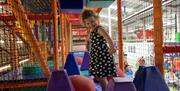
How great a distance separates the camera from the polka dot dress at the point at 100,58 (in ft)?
7.22

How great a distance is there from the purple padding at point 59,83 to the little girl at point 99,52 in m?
0.64

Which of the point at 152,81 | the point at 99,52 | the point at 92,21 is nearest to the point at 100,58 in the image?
the point at 99,52

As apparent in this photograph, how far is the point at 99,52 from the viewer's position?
7.39 ft

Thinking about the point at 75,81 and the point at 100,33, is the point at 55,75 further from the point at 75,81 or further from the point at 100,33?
the point at 100,33

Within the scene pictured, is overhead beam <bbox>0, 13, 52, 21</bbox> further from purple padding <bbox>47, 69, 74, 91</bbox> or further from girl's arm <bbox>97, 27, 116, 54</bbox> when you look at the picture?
purple padding <bbox>47, 69, 74, 91</bbox>

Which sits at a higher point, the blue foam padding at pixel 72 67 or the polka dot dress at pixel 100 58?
the polka dot dress at pixel 100 58

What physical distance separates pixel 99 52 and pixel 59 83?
764mm

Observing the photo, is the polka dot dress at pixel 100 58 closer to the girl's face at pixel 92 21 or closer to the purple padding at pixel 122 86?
the girl's face at pixel 92 21

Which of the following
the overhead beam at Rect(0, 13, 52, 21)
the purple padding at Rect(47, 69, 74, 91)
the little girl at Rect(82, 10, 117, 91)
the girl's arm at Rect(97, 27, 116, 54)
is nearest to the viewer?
the purple padding at Rect(47, 69, 74, 91)

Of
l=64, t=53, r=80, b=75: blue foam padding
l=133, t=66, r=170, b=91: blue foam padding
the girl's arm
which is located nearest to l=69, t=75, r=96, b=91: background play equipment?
the girl's arm

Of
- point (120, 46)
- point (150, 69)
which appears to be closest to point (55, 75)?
point (150, 69)

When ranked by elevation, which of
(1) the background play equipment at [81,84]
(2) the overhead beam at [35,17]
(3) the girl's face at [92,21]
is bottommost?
(1) the background play equipment at [81,84]

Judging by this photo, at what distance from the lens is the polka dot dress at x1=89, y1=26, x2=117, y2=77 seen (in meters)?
2.20

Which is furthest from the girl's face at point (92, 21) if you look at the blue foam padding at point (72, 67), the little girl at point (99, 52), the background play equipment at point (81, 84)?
the blue foam padding at point (72, 67)
